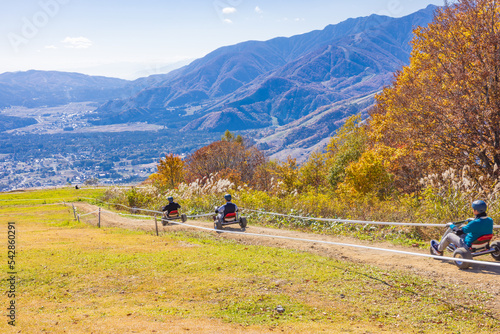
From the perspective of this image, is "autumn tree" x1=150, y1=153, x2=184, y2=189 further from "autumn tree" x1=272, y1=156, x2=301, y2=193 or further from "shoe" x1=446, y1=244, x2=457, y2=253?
"shoe" x1=446, y1=244, x2=457, y2=253

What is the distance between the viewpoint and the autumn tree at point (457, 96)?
1527 cm

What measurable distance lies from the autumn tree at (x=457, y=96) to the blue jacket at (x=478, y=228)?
7.14 m

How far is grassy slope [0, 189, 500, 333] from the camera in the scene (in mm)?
6184

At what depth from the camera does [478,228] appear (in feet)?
26.4

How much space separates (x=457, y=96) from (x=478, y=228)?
1036cm

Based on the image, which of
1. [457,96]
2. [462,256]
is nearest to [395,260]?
[462,256]

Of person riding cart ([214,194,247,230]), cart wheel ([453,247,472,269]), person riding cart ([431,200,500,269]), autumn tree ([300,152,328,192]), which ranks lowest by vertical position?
person riding cart ([214,194,247,230])

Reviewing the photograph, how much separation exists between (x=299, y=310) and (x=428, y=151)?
14.2 meters

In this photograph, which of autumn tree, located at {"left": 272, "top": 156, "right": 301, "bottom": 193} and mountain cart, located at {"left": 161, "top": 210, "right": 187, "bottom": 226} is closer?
mountain cart, located at {"left": 161, "top": 210, "right": 187, "bottom": 226}

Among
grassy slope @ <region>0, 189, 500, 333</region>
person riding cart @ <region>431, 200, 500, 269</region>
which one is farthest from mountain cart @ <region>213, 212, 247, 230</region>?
person riding cart @ <region>431, 200, 500, 269</region>

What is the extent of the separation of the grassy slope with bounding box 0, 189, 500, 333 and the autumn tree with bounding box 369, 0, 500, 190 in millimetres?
9487

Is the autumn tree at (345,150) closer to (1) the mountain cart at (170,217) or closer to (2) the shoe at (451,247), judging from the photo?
(1) the mountain cart at (170,217)

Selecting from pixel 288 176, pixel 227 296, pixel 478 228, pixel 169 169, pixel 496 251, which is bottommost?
pixel 227 296

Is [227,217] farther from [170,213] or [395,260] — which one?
[395,260]
